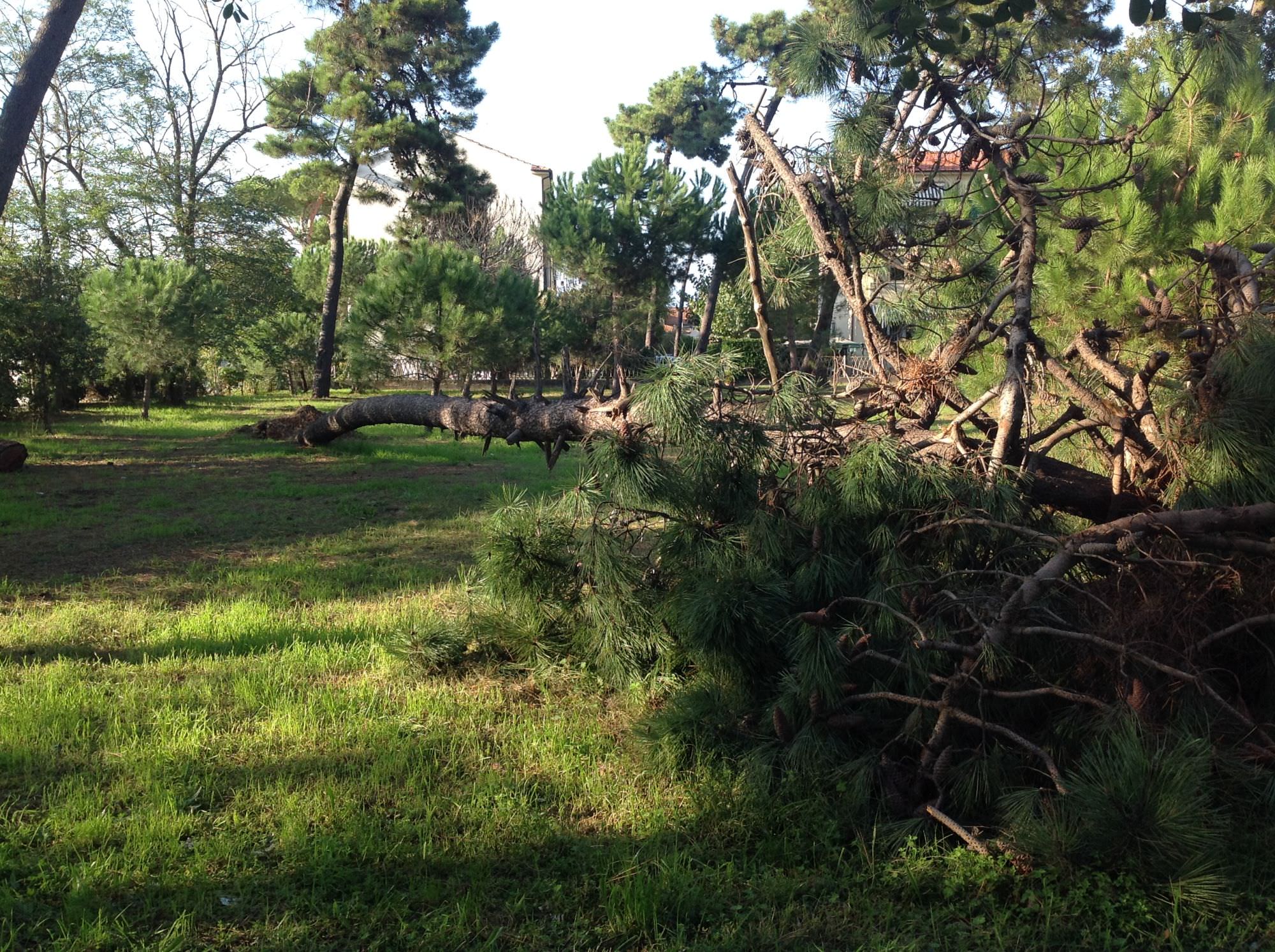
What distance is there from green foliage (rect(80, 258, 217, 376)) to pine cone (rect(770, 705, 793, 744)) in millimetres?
15625

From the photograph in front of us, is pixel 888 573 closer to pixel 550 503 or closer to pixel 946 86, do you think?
pixel 550 503

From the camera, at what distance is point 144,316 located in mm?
16172

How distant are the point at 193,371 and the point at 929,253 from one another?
18498 mm

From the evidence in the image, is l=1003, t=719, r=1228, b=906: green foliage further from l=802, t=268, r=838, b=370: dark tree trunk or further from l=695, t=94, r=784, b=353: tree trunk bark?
l=695, t=94, r=784, b=353: tree trunk bark

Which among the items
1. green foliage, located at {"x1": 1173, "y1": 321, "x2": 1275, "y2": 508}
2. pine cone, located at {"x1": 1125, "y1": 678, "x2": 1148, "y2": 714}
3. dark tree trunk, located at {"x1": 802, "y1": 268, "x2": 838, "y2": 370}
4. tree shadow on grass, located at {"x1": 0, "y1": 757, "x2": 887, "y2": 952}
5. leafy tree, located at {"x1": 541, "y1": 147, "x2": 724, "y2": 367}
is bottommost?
tree shadow on grass, located at {"x1": 0, "y1": 757, "x2": 887, "y2": 952}

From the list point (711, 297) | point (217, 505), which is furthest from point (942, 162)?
point (711, 297)

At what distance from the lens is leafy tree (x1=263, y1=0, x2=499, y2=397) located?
75.4ft

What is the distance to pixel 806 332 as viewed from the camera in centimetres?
2344

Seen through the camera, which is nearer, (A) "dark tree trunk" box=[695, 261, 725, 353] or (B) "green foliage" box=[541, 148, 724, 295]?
(A) "dark tree trunk" box=[695, 261, 725, 353]

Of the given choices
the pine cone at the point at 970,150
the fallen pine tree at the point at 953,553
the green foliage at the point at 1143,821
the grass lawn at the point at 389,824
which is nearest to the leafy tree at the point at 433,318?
the grass lawn at the point at 389,824

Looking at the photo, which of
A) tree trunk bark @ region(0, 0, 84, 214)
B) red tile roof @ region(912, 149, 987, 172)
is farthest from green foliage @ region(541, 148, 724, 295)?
red tile roof @ region(912, 149, 987, 172)

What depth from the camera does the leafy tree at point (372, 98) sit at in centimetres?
2298

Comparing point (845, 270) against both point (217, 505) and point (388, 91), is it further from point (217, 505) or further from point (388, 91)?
point (388, 91)

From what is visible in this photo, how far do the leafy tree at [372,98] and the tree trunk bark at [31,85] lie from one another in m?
17.1
